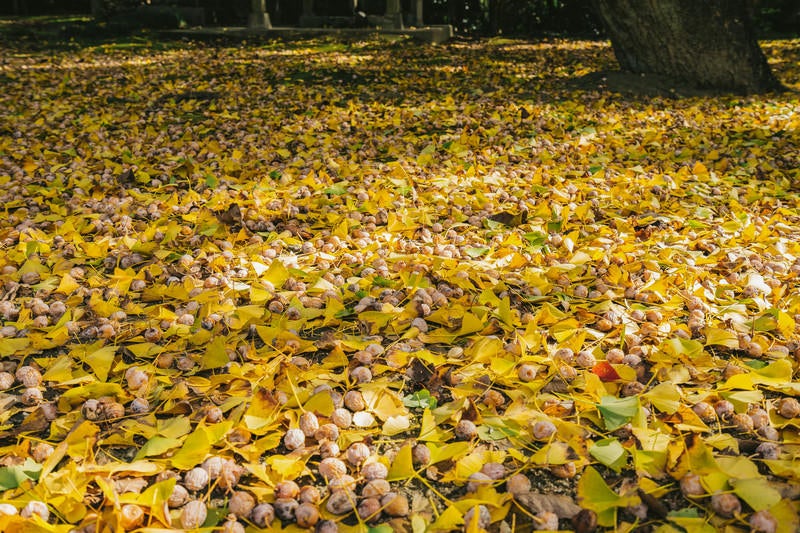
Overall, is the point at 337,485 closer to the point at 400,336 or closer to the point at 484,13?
the point at 400,336

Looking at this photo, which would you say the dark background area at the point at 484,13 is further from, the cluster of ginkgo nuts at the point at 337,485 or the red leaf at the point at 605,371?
the cluster of ginkgo nuts at the point at 337,485

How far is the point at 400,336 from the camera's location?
83.7 inches

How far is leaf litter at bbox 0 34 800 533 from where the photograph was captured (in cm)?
142

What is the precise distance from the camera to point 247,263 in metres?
2.68

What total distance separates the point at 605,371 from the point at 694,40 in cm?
573

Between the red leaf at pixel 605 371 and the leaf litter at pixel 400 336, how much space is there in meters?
0.03

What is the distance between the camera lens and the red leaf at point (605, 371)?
183 centimetres

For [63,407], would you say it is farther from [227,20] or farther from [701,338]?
[227,20]

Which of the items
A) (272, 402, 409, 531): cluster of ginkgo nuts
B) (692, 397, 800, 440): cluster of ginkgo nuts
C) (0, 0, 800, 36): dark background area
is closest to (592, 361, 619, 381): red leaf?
(692, 397, 800, 440): cluster of ginkgo nuts

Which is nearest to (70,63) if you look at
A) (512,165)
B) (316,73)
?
(316,73)

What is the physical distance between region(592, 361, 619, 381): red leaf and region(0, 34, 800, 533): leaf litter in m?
0.03

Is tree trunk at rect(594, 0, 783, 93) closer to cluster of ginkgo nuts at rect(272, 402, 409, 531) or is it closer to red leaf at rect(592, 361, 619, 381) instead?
red leaf at rect(592, 361, 619, 381)

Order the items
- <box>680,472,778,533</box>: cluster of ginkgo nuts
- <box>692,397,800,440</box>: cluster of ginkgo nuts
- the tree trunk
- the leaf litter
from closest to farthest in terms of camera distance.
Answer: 1. <box>680,472,778,533</box>: cluster of ginkgo nuts
2. the leaf litter
3. <box>692,397,800,440</box>: cluster of ginkgo nuts
4. the tree trunk

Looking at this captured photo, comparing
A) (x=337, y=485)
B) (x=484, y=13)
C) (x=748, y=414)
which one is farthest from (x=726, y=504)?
(x=484, y=13)
